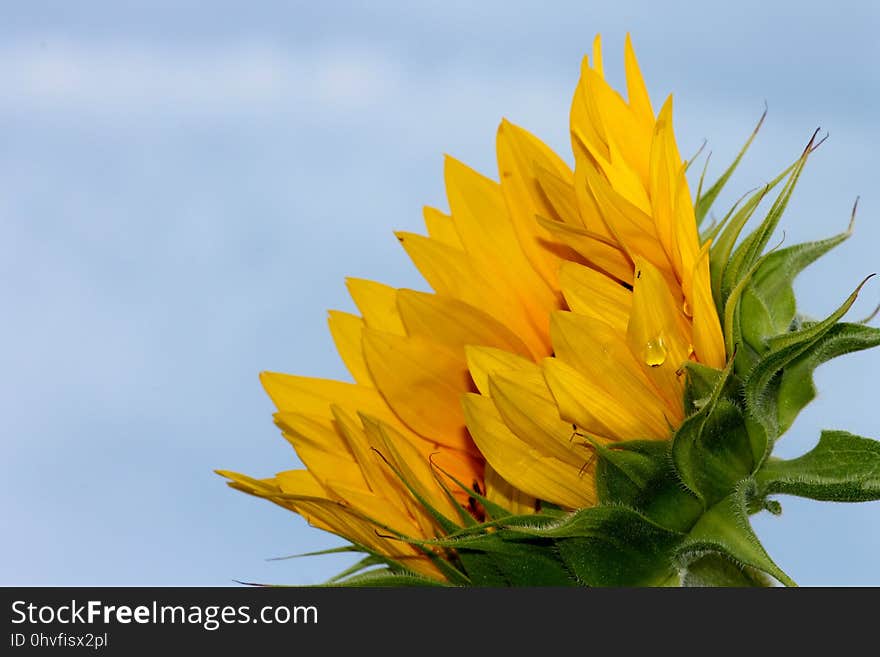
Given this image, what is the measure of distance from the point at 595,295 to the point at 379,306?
1.50ft

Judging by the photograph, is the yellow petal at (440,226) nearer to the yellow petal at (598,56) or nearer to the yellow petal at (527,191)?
the yellow petal at (527,191)

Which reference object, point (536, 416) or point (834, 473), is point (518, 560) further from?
point (834, 473)

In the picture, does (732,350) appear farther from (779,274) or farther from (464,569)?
(464,569)

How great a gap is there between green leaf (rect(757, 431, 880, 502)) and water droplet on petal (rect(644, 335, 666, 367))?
0.24 meters

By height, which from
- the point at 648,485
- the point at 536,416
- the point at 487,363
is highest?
the point at 487,363

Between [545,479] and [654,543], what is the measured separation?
0.58ft

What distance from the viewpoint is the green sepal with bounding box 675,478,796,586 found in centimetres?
162

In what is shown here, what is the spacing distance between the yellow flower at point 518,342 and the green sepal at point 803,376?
0.57 feet

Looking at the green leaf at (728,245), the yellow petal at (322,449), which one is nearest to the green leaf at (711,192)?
the green leaf at (728,245)

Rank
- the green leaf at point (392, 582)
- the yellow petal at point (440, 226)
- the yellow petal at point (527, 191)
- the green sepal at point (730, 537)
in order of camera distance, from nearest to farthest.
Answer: the green sepal at point (730, 537), the green leaf at point (392, 582), the yellow petal at point (527, 191), the yellow petal at point (440, 226)

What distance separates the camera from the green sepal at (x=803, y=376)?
5.87 feet

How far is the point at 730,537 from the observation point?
166 centimetres

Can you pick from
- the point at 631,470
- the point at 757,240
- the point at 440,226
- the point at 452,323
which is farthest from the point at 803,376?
the point at 440,226

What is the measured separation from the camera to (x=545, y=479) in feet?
5.75
